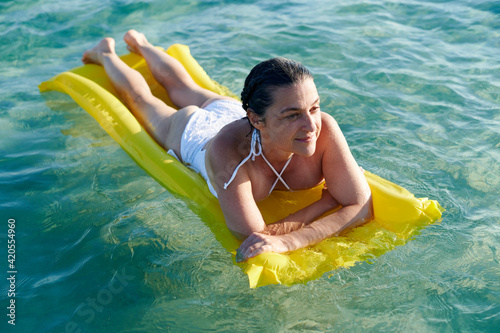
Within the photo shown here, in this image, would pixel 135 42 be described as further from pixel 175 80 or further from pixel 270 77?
pixel 270 77

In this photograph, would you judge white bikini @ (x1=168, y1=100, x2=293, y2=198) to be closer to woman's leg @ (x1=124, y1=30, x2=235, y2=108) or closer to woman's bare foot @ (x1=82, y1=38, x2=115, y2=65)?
woman's leg @ (x1=124, y1=30, x2=235, y2=108)

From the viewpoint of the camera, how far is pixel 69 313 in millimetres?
3055

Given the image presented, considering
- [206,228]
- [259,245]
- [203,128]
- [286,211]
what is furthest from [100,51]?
[259,245]

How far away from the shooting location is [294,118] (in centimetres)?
286

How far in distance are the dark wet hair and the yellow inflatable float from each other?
Result: 0.83 meters

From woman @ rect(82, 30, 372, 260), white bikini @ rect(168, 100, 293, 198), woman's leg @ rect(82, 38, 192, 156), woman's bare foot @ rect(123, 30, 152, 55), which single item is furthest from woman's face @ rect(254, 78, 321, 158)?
woman's bare foot @ rect(123, 30, 152, 55)

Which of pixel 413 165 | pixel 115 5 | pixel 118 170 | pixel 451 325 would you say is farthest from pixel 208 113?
pixel 115 5

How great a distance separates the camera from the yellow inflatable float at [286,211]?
285 centimetres

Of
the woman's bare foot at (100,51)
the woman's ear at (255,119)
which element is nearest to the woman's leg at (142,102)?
the woman's bare foot at (100,51)

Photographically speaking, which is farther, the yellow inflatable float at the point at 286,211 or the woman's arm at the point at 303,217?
the woman's arm at the point at 303,217

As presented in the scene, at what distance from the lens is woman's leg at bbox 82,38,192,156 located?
423cm

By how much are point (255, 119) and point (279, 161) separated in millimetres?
446

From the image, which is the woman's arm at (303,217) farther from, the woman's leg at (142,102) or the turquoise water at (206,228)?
the woman's leg at (142,102)

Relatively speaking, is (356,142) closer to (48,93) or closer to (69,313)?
(69,313)
